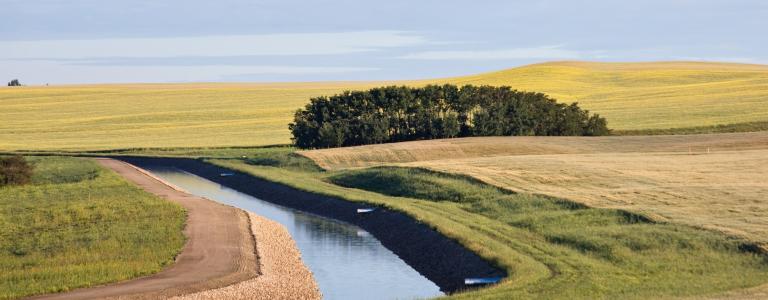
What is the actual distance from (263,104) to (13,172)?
8028 centimetres

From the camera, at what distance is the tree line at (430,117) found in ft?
308

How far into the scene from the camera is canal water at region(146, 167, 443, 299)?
32778mm

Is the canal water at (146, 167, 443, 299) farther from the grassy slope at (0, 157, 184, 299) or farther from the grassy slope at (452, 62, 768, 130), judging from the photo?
the grassy slope at (452, 62, 768, 130)

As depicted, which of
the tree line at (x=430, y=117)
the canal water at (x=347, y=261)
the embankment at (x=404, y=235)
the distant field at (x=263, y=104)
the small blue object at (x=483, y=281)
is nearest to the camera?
the small blue object at (x=483, y=281)

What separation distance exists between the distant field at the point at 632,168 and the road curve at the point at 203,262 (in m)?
13.2

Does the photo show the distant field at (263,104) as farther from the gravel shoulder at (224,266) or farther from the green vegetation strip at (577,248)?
the gravel shoulder at (224,266)

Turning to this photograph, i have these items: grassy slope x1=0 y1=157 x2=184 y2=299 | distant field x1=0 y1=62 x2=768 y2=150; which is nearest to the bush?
grassy slope x1=0 y1=157 x2=184 y2=299

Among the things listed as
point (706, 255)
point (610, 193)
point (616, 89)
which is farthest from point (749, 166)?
point (616, 89)

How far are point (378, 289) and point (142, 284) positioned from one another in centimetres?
687

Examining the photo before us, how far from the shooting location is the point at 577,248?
115 ft

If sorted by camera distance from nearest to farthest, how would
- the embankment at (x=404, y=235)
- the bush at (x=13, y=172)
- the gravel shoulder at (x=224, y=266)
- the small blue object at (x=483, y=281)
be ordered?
the gravel shoulder at (x=224, y=266), the small blue object at (x=483, y=281), the embankment at (x=404, y=235), the bush at (x=13, y=172)

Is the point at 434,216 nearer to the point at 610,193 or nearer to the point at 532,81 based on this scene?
the point at 610,193

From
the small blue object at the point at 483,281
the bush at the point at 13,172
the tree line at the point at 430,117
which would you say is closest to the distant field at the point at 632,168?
the tree line at the point at 430,117

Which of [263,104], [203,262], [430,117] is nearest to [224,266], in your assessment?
[203,262]
